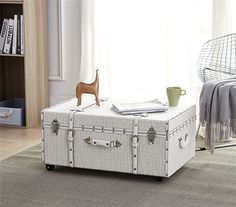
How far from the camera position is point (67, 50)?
196 inches

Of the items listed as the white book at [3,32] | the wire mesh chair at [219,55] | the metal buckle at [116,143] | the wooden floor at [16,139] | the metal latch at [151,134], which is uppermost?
the white book at [3,32]

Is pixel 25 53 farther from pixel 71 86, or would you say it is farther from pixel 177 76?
pixel 177 76

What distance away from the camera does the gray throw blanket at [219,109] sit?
11.6ft

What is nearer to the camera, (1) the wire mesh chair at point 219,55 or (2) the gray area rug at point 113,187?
(2) the gray area rug at point 113,187

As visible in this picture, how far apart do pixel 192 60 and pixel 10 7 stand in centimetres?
149

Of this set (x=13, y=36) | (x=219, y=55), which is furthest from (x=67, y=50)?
(x=219, y=55)

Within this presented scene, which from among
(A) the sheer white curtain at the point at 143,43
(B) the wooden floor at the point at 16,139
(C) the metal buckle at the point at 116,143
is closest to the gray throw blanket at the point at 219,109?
(C) the metal buckle at the point at 116,143

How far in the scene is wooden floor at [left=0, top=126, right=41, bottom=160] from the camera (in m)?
4.12

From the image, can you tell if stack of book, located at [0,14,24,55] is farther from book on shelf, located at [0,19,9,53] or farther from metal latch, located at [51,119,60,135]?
metal latch, located at [51,119,60,135]

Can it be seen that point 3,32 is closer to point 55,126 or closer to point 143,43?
point 143,43

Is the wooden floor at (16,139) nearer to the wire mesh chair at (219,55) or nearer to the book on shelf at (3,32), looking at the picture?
the book on shelf at (3,32)

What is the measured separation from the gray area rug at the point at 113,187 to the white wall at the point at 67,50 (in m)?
1.28

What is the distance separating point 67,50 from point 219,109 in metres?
1.75

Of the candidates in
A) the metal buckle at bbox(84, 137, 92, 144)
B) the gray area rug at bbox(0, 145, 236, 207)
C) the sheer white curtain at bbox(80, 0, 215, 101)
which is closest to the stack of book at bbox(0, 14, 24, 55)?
the sheer white curtain at bbox(80, 0, 215, 101)
